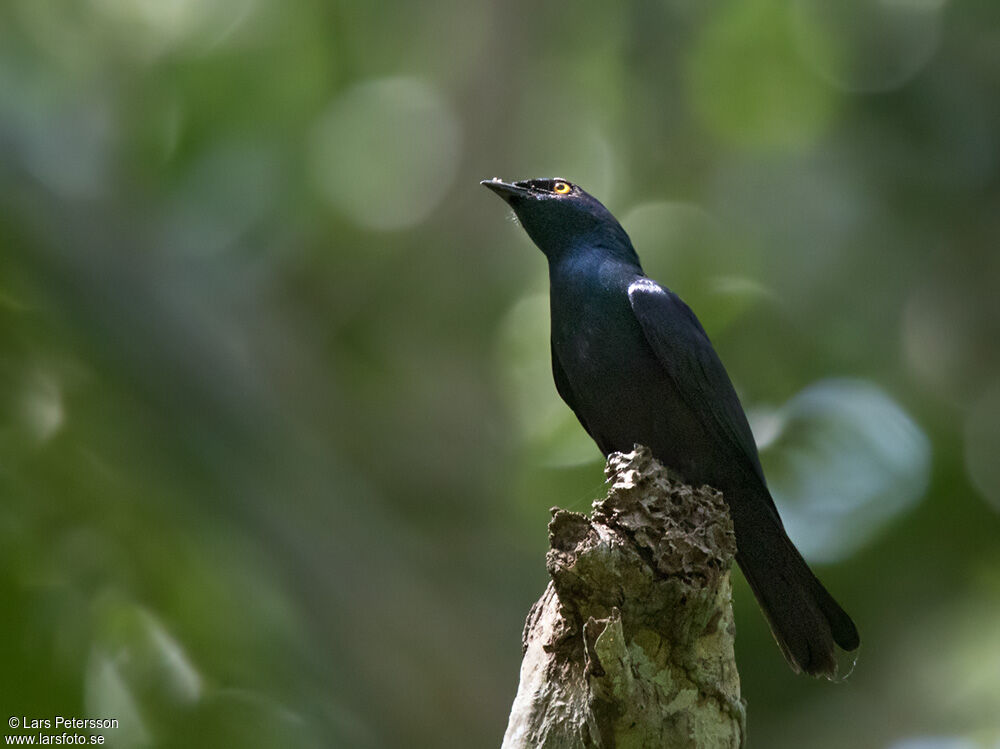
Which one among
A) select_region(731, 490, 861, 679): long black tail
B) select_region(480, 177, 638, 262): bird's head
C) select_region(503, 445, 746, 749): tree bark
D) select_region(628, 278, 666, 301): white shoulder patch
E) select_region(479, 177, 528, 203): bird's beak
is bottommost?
select_region(503, 445, 746, 749): tree bark

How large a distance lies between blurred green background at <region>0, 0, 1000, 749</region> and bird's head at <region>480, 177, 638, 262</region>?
3.18 meters

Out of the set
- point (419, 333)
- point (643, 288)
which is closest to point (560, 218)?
point (643, 288)

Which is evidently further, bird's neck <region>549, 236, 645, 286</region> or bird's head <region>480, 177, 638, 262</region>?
bird's head <region>480, 177, 638, 262</region>

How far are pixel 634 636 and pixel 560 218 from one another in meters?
2.73

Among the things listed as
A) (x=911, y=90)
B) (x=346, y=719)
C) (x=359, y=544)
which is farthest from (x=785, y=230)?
(x=346, y=719)

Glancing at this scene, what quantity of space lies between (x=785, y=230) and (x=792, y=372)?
4.97ft

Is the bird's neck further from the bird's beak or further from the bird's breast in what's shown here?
the bird's beak

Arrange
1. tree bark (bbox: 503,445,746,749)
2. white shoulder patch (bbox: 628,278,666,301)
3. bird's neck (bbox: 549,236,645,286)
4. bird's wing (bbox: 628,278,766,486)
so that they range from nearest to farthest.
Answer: tree bark (bbox: 503,445,746,749), bird's wing (bbox: 628,278,766,486), white shoulder patch (bbox: 628,278,666,301), bird's neck (bbox: 549,236,645,286)

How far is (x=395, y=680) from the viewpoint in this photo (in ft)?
23.9

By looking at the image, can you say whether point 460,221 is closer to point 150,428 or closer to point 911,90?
point 150,428

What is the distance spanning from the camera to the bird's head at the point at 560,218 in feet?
18.6

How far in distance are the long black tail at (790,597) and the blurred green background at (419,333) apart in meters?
2.61

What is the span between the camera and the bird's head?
567 cm

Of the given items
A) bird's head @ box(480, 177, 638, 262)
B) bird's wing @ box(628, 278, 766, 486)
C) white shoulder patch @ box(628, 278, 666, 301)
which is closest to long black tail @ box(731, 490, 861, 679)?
bird's wing @ box(628, 278, 766, 486)
